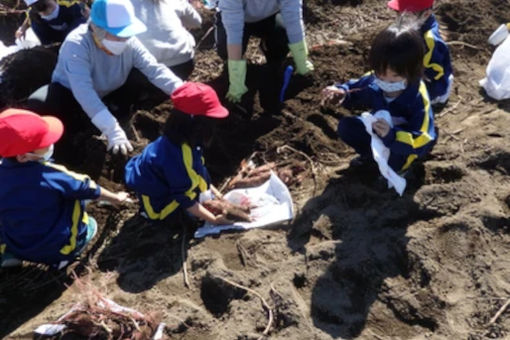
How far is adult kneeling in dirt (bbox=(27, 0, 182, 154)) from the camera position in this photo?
3.40 meters

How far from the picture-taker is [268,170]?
→ 3541 mm

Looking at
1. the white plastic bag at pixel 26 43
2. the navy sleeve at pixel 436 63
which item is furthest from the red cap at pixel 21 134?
the white plastic bag at pixel 26 43

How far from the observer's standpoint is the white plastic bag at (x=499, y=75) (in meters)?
3.79

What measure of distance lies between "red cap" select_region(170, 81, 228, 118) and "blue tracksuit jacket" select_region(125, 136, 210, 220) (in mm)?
223

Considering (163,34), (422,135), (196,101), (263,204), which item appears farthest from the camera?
(163,34)

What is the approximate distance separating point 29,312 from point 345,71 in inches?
119

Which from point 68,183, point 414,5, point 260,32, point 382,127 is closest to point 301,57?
point 260,32

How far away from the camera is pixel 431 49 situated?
11.4 feet

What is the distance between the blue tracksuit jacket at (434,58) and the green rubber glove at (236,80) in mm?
1389

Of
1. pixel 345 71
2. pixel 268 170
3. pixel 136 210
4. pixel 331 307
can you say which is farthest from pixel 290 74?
pixel 331 307

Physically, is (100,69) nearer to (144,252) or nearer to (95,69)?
(95,69)

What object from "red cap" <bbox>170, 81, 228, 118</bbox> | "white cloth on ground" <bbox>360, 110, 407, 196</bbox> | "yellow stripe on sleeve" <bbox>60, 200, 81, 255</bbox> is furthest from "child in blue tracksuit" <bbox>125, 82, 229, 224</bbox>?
"white cloth on ground" <bbox>360, 110, 407, 196</bbox>

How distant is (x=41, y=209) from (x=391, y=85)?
207cm

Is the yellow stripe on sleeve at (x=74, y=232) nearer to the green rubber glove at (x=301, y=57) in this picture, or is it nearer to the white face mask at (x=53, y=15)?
the green rubber glove at (x=301, y=57)
